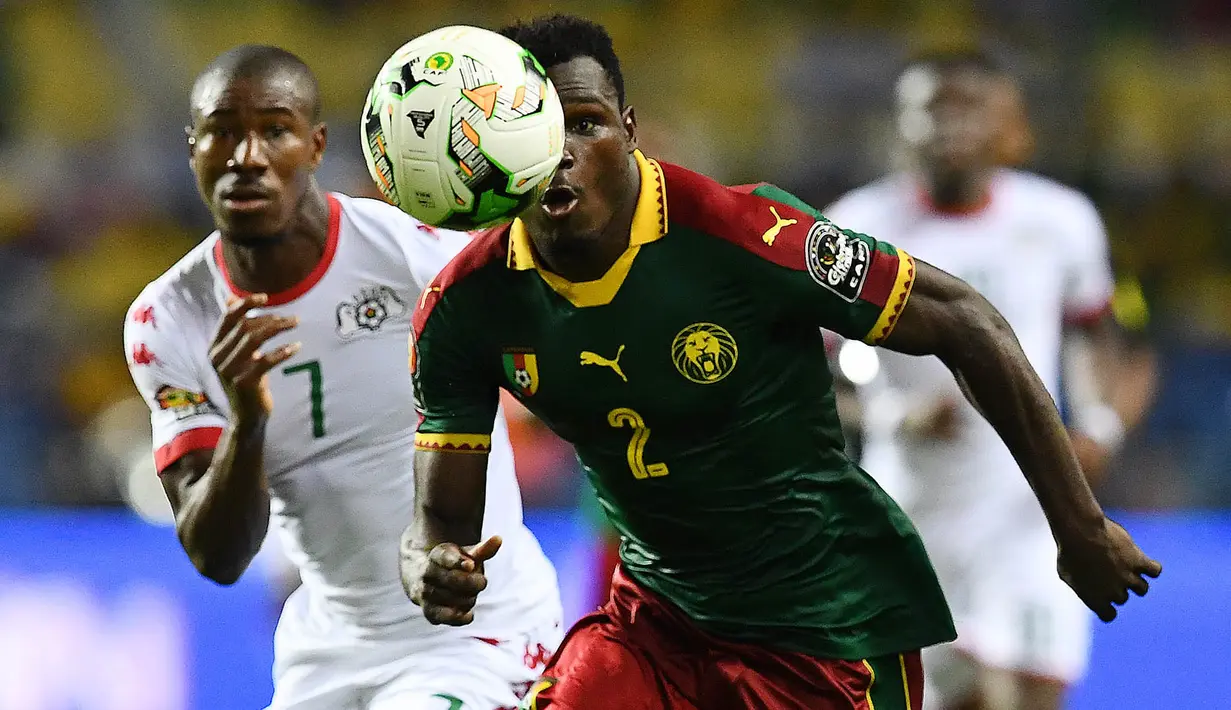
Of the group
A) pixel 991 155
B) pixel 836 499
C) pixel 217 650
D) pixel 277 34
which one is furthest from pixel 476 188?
pixel 277 34

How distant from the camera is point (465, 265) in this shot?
3.22m

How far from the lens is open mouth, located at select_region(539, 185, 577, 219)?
3.01 metres

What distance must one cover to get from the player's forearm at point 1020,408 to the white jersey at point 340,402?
1289 mm

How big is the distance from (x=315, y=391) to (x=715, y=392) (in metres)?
1.15

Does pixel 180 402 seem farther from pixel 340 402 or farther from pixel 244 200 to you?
pixel 244 200

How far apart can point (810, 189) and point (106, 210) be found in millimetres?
4997

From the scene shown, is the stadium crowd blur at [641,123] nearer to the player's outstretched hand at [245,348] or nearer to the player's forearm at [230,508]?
the player's forearm at [230,508]

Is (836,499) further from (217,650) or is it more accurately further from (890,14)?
(890,14)

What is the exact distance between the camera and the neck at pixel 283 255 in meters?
3.86

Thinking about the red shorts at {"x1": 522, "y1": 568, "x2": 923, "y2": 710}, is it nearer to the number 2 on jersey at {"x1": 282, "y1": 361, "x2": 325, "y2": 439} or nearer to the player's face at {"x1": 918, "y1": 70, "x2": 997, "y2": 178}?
the number 2 on jersey at {"x1": 282, "y1": 361, "x2": 325, "y2": 439}

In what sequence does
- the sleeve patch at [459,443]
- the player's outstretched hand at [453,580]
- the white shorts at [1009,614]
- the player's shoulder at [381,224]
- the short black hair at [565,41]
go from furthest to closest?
the white shorts at [1009,614]
the player's shoulder at [381,224]
the sleeve patch at [459,443]
the short black hair at [565,41]
the player's outstretched hand at [453,580]

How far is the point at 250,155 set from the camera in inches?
146

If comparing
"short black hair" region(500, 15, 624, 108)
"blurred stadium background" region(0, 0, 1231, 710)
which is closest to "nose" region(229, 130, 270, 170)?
"short black hair" region(500, 15, 624, 108)

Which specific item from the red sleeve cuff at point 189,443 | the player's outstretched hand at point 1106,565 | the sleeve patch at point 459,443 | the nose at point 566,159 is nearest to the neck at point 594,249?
the nose at point 566,159
